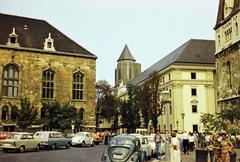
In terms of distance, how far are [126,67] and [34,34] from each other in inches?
3267

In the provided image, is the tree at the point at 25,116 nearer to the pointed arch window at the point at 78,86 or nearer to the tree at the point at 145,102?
the pointed arch window at the point at 78,86

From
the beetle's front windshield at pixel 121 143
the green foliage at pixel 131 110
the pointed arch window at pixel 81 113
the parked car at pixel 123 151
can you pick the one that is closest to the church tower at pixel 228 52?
the pointed arch window at pixel 81 113

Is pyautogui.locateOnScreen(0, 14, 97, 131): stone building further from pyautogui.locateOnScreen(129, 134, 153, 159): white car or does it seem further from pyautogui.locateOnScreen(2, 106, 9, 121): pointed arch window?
pyautogui.locateOnScreen(129, 134, 153, 159): white car

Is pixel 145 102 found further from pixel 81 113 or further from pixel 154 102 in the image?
pixel 81 113

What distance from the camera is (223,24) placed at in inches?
1956

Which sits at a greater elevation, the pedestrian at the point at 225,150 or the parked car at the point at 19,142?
the pedestrian at the point at 225,150

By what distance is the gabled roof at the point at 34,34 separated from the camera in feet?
159

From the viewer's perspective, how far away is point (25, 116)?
42781 mm

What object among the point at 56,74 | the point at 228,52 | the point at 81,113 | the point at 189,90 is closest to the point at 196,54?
the point at 189,90

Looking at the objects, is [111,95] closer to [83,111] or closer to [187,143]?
[83,111]

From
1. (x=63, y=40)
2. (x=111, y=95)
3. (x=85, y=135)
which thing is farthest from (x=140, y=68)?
(x=85, y=135)

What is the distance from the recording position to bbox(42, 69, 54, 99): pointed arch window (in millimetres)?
48781

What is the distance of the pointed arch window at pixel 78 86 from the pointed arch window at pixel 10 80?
321 inches

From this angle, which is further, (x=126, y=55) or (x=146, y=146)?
(x=126, y=55)
